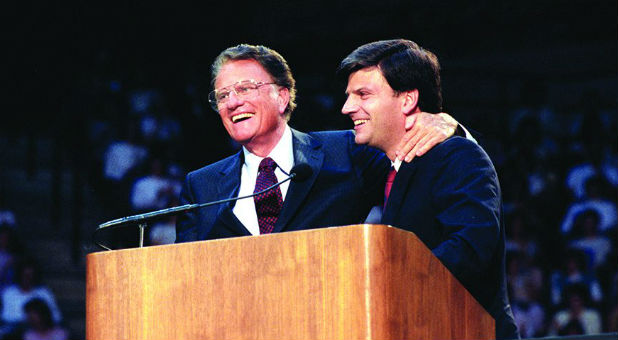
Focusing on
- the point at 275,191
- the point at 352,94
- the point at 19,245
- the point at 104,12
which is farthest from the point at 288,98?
the point at 104,12

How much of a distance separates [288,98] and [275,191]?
40 centimetres

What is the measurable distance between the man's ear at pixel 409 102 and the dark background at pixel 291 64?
548 centimetres

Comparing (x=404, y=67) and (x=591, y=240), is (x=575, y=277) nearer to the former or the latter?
(x=591, y=240)

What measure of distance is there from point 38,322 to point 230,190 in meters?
3.73

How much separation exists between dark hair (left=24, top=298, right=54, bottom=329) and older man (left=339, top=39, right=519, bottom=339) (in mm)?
4186

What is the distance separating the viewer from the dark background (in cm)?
871

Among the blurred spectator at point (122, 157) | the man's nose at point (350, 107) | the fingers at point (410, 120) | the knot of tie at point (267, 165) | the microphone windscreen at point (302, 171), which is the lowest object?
the microphone windscreen at point (302, 171)

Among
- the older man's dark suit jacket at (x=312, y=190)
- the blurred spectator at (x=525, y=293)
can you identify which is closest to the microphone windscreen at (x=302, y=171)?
the older man's dark suit jacket at (x=312, y=190)

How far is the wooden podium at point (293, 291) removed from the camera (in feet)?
6.23

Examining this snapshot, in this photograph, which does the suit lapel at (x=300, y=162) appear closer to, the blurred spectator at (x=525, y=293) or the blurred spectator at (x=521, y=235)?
the blurred spectator at (x=525, y=293)

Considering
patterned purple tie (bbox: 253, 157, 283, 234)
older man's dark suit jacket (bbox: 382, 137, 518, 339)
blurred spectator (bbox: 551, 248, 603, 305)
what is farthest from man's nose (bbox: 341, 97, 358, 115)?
blurred spectator (bbox: 551, 248, 603, 305)

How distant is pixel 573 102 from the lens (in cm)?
1180

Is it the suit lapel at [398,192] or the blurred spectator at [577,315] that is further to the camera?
the blurred spectator at [577,315]

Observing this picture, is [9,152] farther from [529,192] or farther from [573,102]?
[573,102]
